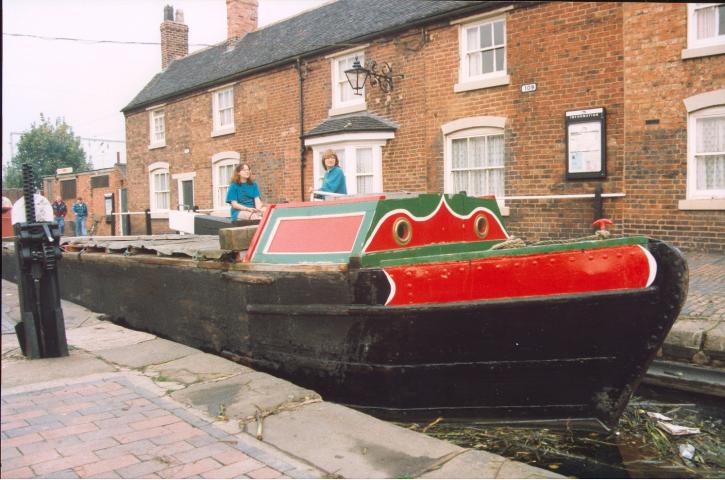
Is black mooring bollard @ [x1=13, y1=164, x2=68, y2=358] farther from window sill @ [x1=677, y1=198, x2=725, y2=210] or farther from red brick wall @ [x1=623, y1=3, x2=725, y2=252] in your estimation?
window sill @ [x1=677, y1=198, x2=725, y2=210]

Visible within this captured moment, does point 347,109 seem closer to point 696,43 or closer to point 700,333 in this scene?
point 696,43

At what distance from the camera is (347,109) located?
571 inches

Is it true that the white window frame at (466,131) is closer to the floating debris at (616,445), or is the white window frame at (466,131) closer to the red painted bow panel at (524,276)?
the floating debris at (616,445)

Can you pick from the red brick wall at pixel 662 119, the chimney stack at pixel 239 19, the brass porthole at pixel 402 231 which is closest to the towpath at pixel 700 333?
the brass porthole at pixel 402 231

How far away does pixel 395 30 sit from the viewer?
1312 centimetres

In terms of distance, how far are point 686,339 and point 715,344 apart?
23cm

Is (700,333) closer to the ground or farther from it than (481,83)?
closer to the ground

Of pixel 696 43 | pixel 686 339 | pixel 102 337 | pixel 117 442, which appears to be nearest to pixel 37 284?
pixel 102 337

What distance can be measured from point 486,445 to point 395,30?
10866mm

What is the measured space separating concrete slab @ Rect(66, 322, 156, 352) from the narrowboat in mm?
1222

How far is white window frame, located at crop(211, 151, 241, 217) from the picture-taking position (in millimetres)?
18188

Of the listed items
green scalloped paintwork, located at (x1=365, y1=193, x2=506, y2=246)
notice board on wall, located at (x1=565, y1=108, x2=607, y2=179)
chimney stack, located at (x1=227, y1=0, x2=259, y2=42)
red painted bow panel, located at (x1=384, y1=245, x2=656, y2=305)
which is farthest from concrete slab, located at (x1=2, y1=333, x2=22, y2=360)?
chimney stack, located at (x1=227, y1=0, x2=259, y2=42)

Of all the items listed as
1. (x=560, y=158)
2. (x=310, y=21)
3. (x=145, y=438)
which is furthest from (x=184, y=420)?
(x=310, y=21)

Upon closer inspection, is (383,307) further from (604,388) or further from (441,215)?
(604,388)
